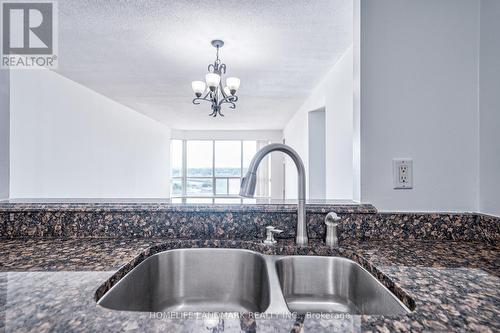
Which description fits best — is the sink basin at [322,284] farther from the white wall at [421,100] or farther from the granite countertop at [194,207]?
the white wall at [421,100]

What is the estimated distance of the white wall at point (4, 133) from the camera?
3.97ft

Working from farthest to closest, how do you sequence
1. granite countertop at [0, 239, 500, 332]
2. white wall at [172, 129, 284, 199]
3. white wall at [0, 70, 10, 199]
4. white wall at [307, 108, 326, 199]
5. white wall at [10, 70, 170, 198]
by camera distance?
white wall at [172, 129, 284, 199], white wall at [307, 108, 326, 199], white wall at [10, 70, 170, 198], white wall at [0, 70, 10, 199], granite countertop at [0, 239, 500, 332]

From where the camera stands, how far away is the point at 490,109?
1.01 metres

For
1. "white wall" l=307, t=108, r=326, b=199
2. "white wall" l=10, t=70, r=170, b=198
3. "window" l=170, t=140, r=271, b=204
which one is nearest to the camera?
"white wall" l=10, t=70, r=170, b=198

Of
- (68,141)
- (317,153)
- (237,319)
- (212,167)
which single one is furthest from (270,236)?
Answer: (212,167)

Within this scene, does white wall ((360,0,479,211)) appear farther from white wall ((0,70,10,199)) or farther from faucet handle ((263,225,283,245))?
white wall ((0,70,10,199))

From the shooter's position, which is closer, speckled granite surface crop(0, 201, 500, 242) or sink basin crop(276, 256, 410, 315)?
sink basin crop(276, 256, 410, 315)

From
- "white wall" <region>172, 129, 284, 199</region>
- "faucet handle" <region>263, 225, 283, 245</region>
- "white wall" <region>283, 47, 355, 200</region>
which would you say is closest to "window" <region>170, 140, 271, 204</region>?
"white wall" <region>172, 129, 284, 199</region>

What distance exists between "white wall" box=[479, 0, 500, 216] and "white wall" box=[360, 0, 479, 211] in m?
0.02

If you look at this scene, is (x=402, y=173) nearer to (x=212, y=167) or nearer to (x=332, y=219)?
(x=332, y=219)

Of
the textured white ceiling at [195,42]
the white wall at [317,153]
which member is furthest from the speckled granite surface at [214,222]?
the white wall at [317,153]

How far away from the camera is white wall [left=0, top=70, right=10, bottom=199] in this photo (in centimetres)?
121

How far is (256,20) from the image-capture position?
1896 millimetres

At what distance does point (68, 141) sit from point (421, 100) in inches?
144
